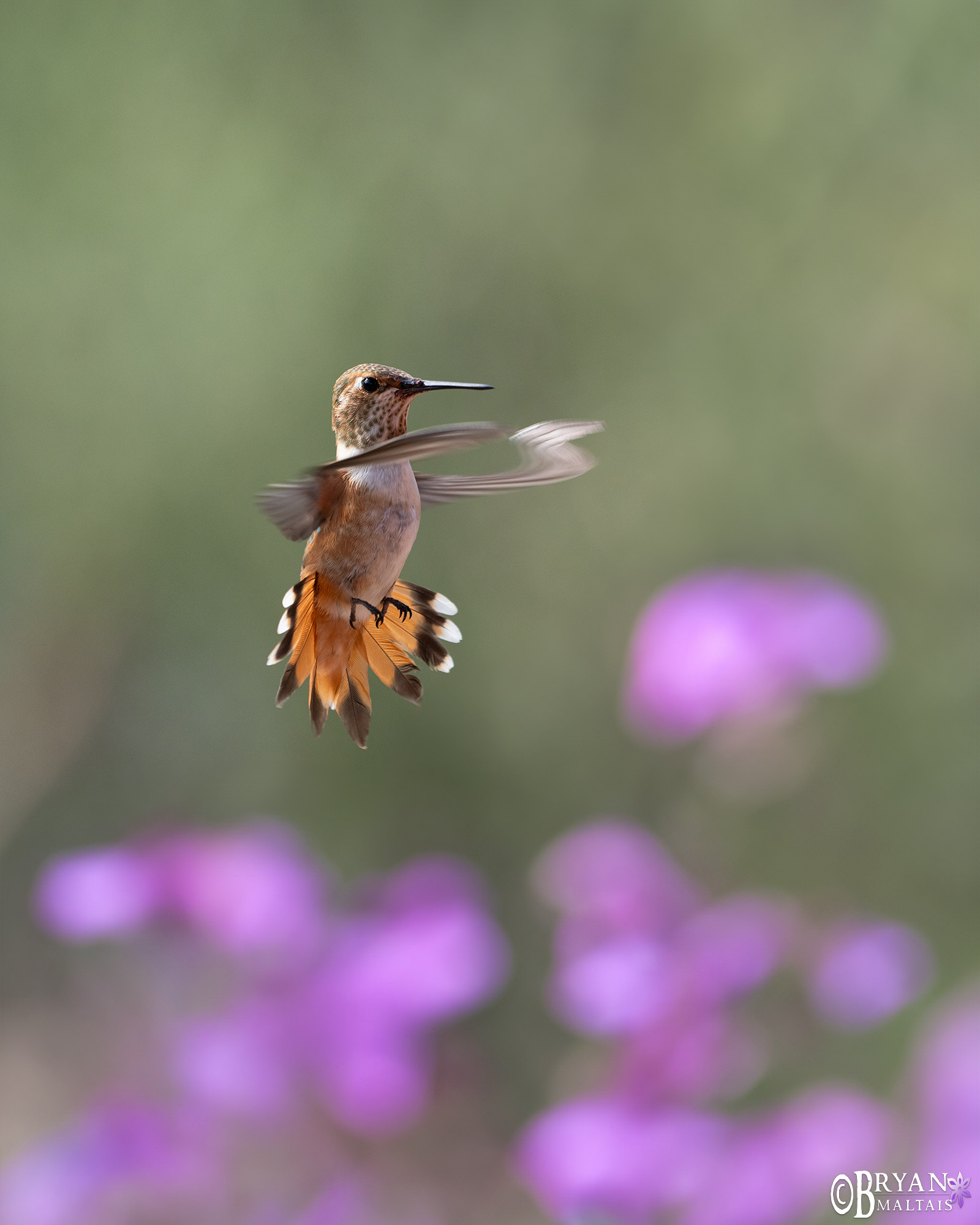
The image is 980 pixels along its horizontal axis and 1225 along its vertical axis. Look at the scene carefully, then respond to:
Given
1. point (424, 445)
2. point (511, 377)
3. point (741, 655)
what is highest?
point (511, 377)

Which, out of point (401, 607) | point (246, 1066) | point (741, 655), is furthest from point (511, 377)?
point (401, 607)

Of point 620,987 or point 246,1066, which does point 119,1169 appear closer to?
point 246,1066

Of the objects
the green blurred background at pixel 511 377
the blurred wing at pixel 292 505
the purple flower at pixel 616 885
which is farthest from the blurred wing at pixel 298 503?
the green blurred background at pixel 511 377

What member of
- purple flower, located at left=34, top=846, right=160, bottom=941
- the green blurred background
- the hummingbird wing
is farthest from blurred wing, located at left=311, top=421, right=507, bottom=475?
the green blurred background

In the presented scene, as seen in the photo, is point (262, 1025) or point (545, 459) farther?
point (262, 1025)

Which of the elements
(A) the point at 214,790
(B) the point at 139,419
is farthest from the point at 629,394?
(A) the point at 214,790

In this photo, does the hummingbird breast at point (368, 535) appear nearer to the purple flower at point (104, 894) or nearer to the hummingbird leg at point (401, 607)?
the hummingbird leg at point (401, 607)

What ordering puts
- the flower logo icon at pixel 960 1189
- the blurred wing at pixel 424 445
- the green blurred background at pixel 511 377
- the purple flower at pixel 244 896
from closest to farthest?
the blurred wing at pixel 424 445 < the flower logo icon at pixel 960 1189 < the purple flower at pixel 244 896 < the green blurred background at pixel 511 377

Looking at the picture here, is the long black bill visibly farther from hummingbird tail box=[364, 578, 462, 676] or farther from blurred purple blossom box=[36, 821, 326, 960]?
blurred purple blossom box=[36, 821, 326, 960]
